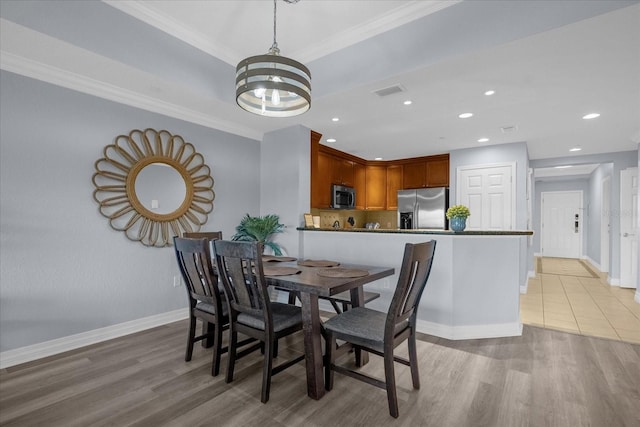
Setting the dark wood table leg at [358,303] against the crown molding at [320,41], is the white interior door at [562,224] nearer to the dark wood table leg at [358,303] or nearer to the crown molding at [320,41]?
the crown molding at [320,41]

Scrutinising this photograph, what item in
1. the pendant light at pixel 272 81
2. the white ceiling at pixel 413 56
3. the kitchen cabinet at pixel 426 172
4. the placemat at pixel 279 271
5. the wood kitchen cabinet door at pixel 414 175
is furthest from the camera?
the wood kitchen cabinet door at pixel 414 175

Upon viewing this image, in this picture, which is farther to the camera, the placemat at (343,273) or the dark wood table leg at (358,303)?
the dark wood table leg at (358,303)

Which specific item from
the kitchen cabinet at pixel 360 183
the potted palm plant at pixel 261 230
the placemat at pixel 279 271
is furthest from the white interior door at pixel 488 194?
the placemat at pixel 279 271

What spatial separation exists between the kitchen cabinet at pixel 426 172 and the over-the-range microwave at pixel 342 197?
118 cm

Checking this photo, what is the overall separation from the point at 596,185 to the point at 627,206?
233cm

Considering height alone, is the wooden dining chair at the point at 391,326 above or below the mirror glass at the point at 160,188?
Answer: below

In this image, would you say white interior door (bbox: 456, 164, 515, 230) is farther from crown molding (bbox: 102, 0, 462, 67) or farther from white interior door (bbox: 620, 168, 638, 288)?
crown molding (bbox: 102, 0, 462, 67)

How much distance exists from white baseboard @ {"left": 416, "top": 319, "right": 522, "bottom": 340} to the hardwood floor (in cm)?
20

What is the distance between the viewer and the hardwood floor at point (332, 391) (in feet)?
5.82

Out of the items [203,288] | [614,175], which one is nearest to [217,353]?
[203,288]

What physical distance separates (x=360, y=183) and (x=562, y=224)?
6.75 meters

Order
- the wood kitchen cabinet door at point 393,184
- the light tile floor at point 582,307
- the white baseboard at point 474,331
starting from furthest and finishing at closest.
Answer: the wood kitchen cabinet door at point 393,184 < the light tile floor at point 582,307 < the white baseboard at point 474,331

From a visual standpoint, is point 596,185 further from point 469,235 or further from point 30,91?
point 30,91

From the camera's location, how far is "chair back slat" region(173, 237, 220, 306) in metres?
2.17
